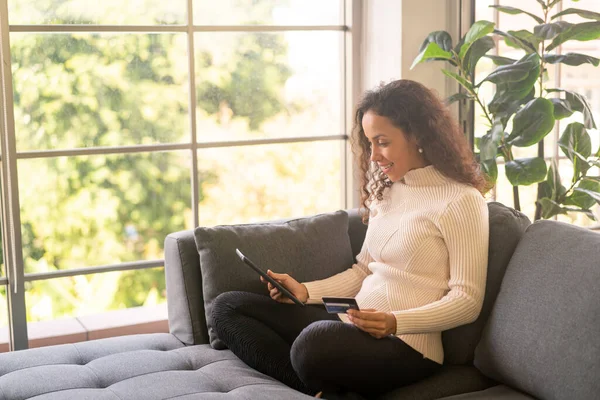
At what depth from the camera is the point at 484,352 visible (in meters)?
2.22

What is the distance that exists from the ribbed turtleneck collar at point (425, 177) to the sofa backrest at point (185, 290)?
776mm

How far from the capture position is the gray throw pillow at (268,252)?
2.57 m

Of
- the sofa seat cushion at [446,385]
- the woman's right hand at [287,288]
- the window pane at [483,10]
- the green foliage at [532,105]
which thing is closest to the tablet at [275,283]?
the woman's right hand at [287,288]

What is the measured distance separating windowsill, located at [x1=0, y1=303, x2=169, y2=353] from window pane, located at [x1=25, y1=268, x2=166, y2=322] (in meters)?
0.03

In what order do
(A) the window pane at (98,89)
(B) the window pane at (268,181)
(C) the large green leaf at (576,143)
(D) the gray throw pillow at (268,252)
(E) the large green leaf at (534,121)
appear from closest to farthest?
(D) the gray throw pillow at (268,252) < (E) the large green leaf at (534,121) < (C) the large green leaf at (576,143) < (A) the window pane at (98,89) < (B) the window pane at (268,181)

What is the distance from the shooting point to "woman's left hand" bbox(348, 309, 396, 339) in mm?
2109

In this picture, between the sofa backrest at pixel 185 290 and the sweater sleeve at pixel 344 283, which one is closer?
the sweater sleeve at pixel 344 283

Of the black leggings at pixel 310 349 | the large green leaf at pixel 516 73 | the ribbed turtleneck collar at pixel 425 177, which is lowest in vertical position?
the black leggings at pixel 310 349

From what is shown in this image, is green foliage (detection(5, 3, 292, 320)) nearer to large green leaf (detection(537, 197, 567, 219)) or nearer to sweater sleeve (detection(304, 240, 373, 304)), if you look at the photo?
sweater sleeve (detection(304, 240, 373, 304))

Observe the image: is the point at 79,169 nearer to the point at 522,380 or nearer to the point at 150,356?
the point at 150,356

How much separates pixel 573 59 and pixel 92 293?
82.1 inches

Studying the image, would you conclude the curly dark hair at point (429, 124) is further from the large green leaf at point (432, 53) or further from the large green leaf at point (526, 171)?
the large green leaf at point (432, 53)

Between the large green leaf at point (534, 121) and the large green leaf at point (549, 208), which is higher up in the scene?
A: the large green leaf at point (534, 121)

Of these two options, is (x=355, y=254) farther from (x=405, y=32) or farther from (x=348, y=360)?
(x=405, y=32)
